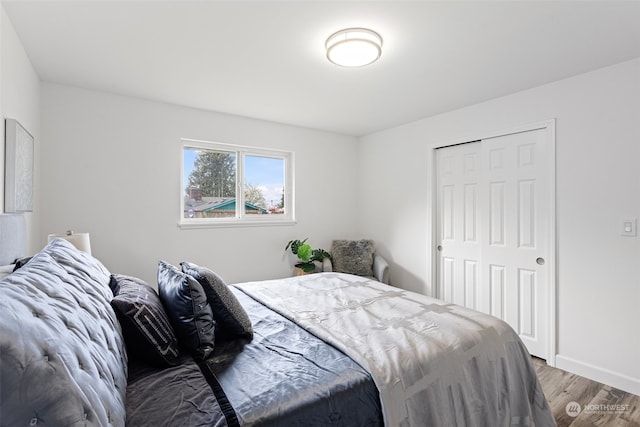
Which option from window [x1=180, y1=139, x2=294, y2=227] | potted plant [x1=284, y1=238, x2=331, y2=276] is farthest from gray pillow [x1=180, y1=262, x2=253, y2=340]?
potted plant [x1=284, y1=238, x2=331, y2=276]

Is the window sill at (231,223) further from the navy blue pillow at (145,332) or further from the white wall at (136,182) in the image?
the navy blue pillow at (145,332)

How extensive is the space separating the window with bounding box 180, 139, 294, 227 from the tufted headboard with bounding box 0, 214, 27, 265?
1594 mm

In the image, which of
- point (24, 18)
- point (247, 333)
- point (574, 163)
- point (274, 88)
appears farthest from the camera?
point (274, 88)

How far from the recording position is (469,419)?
4.36ft

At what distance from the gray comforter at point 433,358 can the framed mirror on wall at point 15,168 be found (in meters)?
1.65

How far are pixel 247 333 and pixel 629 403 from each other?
2.70 meters

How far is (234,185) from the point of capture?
3.85 metres

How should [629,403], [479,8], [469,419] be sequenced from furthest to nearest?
[629,403] < [479,8] < [469,419]

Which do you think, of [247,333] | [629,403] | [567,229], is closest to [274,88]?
[247,333]

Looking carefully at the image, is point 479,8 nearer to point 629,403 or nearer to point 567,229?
point 567,229

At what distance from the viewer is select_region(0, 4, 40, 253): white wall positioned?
5.85ft

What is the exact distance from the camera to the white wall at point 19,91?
5.85ft
